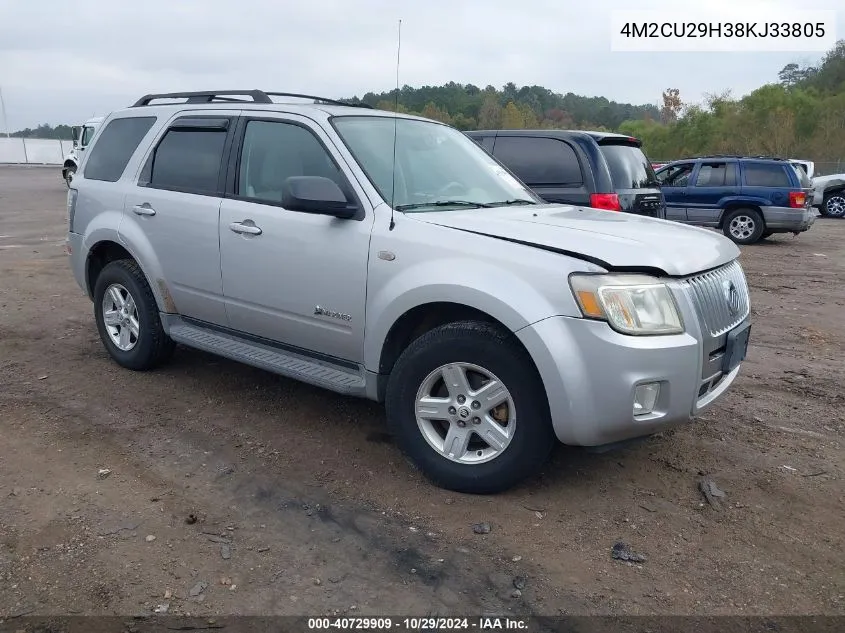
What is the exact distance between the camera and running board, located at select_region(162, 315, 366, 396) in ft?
12.9

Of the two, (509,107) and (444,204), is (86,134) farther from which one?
(444,204)

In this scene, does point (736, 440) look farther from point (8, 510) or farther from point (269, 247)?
point (8, 510)

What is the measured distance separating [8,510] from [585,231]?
3.01m

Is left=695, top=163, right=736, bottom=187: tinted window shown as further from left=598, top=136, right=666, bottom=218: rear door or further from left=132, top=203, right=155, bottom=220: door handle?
left=132, top=203, right=155, bottom=220: door handle

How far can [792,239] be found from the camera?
625 inches

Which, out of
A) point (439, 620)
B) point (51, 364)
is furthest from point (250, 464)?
point (51, 364)

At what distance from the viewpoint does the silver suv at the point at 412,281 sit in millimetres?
3166

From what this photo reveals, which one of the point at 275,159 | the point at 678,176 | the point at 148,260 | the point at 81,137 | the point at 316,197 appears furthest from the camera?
the point at 81,137

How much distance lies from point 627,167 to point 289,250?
5.13m

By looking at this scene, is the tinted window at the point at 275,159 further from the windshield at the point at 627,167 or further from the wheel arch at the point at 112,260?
the windshield at the point at 627,167

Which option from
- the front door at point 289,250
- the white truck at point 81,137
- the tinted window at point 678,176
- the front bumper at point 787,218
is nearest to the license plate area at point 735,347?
the front door at point 289,250

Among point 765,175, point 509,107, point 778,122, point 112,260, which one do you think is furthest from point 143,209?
point 778,122

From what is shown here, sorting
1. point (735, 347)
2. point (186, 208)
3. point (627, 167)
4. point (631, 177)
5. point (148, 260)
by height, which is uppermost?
point (627, 167)

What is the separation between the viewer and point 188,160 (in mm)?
→ 4789
